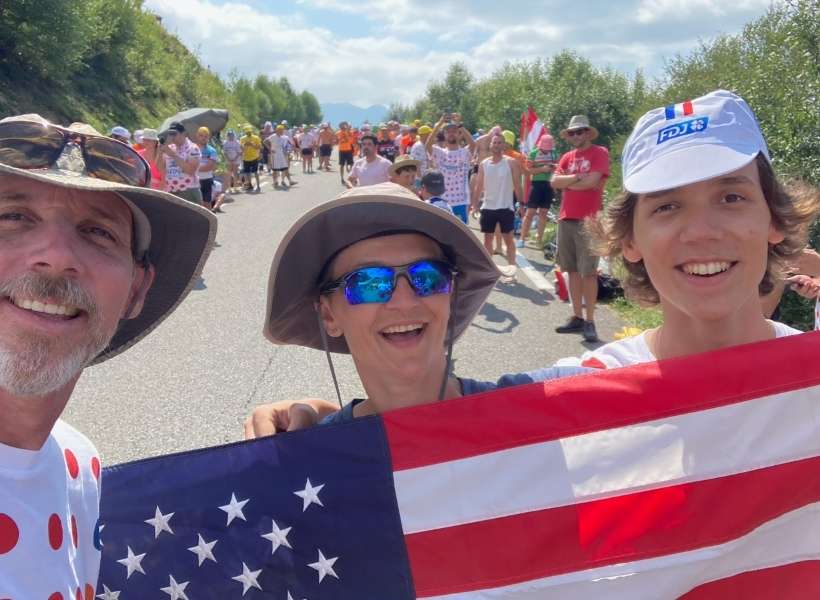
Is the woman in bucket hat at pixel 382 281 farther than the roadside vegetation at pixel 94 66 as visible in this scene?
No

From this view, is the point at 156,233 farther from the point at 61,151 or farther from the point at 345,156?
the point at 345,156

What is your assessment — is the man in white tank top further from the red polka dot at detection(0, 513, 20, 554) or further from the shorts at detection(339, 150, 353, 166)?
the shorts at detection(339, 150, 353, 166)

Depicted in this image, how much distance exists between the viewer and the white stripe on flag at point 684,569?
1858 mm

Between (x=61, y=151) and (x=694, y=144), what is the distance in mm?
1714

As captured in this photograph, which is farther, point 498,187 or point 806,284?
point 498,187

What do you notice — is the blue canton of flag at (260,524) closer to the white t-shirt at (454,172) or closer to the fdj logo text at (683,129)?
the fdj logo text at (683,129)

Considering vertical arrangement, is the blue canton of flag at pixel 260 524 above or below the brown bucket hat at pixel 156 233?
below

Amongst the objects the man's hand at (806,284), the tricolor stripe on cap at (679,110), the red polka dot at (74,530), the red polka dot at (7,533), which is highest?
the tricolor stripe on cap at (679,110)

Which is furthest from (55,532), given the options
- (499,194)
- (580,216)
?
(499,194)

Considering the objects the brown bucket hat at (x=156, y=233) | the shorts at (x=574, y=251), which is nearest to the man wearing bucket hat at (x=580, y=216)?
the shorts at (x=574, y=251)

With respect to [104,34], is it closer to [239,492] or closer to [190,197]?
[190,197]

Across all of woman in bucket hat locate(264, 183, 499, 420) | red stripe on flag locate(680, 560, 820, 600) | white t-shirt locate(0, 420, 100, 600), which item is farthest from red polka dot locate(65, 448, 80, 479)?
red stripe on flag locate(680, 560, 820, 600)

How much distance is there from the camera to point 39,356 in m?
1.69

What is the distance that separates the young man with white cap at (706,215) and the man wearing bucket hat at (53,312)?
141 centimetres
